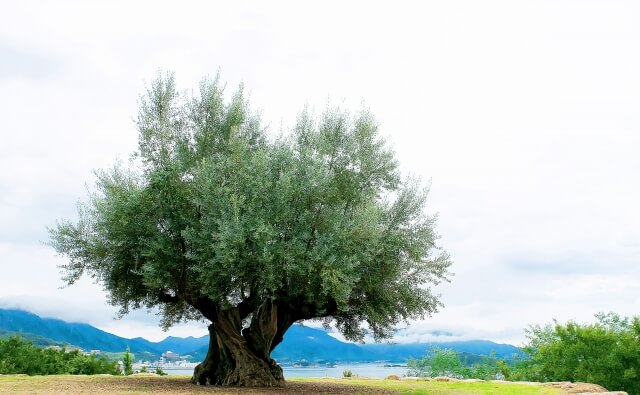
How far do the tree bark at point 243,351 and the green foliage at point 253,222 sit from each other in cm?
103

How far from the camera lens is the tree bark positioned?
2670cm

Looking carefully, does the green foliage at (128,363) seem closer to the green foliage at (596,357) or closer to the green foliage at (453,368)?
the green foliage at (453,368)

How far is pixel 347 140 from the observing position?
86.3 ft

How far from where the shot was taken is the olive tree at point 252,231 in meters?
21.7

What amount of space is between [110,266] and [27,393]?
6.57 metres

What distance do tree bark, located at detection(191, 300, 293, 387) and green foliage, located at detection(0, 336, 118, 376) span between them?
57.5ft

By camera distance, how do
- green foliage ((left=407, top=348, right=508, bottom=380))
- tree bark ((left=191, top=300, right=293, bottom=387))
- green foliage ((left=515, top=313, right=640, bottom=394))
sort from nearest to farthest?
tree bark ((left=191, top=300, right=293, bottom=387)), green foliage ((left=515, top=313, right=640, bottom=394)), green foliage ((left=407, top=348, right=508, bottom=380))

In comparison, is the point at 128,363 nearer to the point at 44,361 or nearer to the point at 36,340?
the point at 44,361

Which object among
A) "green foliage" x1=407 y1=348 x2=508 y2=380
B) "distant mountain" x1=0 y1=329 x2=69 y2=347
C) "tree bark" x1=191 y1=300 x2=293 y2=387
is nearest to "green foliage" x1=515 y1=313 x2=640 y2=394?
"green foliage" x1=407 y1=348 x2=508 y2=380

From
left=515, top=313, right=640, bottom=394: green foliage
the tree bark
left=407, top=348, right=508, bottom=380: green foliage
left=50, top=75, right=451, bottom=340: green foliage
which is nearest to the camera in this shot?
left=50, top=75, right=451, bottom=340: green foliage

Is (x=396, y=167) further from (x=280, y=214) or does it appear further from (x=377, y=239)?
(x=280, y=214)

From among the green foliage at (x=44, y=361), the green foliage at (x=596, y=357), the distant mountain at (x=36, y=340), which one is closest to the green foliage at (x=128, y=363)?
the green foliage at (x=44, y=361)

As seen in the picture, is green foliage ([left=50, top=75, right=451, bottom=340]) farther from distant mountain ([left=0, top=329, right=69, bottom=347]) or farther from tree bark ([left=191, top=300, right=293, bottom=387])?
distant mountain ([left=0, top=329, right=69, bottom=347])

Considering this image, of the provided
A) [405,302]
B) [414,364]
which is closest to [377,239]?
[405,302]
